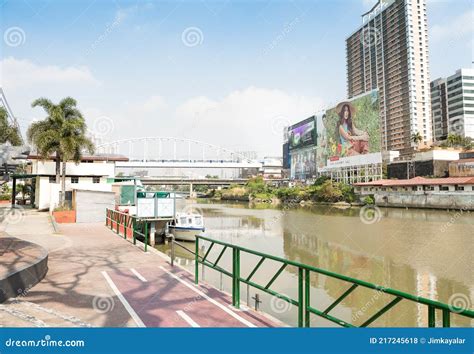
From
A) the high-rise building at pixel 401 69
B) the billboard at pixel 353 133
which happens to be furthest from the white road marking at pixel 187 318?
the high-rise building at pixel 401 69

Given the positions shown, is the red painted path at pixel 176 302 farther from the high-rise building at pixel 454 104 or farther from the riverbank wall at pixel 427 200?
the high-rise building at pixel 454 104

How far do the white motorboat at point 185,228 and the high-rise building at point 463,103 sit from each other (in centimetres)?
10680

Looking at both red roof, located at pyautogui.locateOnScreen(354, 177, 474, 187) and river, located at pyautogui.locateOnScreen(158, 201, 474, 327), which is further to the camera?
red roof, located at pyautogui.locateOnScreen(354, 177, 474, 187)

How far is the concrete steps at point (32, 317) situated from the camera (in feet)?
18.6

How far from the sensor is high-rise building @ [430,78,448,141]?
117019 millimetres

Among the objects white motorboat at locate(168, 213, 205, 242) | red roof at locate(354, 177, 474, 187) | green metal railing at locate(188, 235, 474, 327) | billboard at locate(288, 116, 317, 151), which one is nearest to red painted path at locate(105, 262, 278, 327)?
green metal railing at locate(188, 235, 474, 327)

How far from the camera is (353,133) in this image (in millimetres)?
78312

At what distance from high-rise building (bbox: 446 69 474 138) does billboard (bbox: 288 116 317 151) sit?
135 ft

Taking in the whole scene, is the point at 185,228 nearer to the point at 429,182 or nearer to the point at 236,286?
the point at 236,286

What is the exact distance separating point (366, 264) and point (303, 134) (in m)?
96.7

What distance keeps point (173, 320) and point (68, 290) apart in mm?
3130

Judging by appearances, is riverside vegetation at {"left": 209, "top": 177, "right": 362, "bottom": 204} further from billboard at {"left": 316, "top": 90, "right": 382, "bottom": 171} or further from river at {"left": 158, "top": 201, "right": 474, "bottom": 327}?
river at {"left": 158, "top": 201, "right": 474, "bottom": 327}

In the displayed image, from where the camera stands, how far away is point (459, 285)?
43.3 feet
